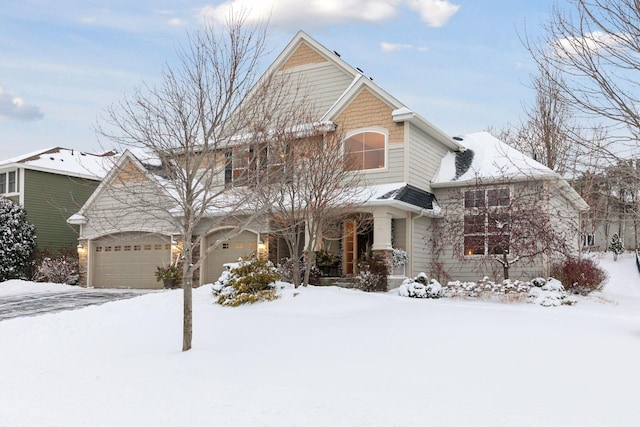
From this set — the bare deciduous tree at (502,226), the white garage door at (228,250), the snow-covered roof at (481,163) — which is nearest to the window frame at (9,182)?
the white garage door at (228,250)

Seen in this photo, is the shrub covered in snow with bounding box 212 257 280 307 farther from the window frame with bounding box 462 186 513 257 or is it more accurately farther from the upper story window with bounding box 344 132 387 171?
the window frame with bounding box 462 186 513 257

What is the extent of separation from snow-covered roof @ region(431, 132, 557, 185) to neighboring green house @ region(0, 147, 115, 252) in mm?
15359

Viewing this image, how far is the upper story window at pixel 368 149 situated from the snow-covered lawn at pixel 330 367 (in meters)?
6.52

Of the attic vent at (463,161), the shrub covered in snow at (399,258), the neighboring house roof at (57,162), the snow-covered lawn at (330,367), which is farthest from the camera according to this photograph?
the neighboring house roof at (57,162)

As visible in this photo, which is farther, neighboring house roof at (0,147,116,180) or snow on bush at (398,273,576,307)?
neighboring house roof at (0,147,116,180)

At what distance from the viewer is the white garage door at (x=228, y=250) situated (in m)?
21.0

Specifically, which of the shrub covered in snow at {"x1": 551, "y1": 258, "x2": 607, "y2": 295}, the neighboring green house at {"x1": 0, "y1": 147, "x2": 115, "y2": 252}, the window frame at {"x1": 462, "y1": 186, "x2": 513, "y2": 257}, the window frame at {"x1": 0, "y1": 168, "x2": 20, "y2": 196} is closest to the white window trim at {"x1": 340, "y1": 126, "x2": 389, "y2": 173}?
the window frame at {"x1": 462, "y1": 186, "x2": 513, "y2": 257}

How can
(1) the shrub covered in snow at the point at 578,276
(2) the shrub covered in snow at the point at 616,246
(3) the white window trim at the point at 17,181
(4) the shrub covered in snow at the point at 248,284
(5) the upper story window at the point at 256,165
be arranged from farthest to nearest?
(2) the shrub covered in snow at the point at 616,246 < (3) the white window trim at the point at 17,181 < (1) the shrub covered in snow at the point at 578,276 < (4) the shrub covered in snow at the point at 248,284 < (5) the upper story window at the point at 256,165

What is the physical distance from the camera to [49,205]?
2789 centimetres

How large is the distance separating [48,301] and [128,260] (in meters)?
5.72

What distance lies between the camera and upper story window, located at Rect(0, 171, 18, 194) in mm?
27673

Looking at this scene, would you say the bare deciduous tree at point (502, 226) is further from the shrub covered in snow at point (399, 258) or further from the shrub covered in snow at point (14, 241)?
the shrub covered in snow at point (14, 241)

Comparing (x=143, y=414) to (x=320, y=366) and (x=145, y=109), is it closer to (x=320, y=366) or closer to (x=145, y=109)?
(x=320, y=366)

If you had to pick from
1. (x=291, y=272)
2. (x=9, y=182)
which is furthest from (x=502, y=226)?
(x=9, y=182)
